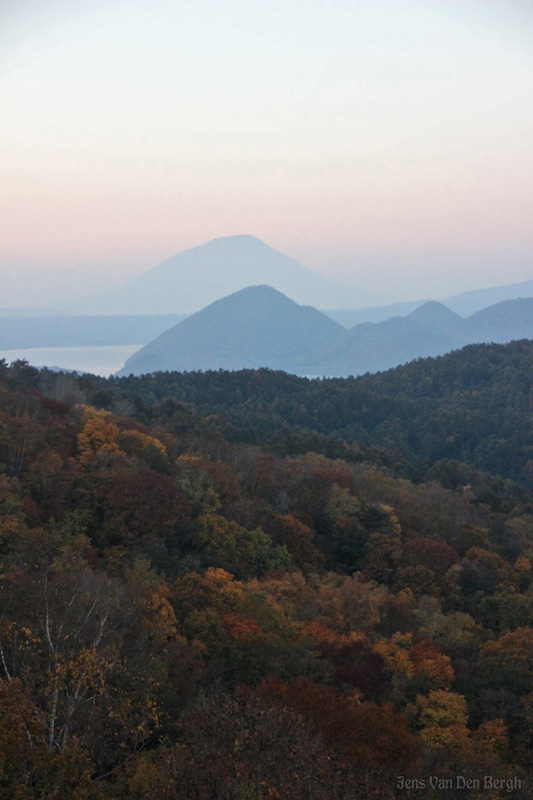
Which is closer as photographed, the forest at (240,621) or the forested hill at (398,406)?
the forest at (240,621)

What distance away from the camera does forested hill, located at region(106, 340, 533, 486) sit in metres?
81.4

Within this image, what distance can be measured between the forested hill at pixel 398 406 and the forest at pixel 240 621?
104 feet

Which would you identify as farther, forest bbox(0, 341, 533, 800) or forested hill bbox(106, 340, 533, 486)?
forested hill bbox(106, 340, 533, 486)

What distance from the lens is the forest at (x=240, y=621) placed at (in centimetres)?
935

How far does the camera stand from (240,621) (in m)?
18.8

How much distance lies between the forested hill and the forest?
31547 millimetres

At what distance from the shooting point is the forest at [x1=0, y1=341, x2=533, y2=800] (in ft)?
30.7

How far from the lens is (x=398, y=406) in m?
98.1

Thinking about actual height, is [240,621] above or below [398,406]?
below

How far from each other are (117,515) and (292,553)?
28.1 feet

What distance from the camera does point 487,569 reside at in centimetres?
3027

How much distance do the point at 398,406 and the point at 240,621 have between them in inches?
Answer: 3216

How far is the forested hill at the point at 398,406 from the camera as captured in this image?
267 ft

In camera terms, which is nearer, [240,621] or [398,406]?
[240,621]
